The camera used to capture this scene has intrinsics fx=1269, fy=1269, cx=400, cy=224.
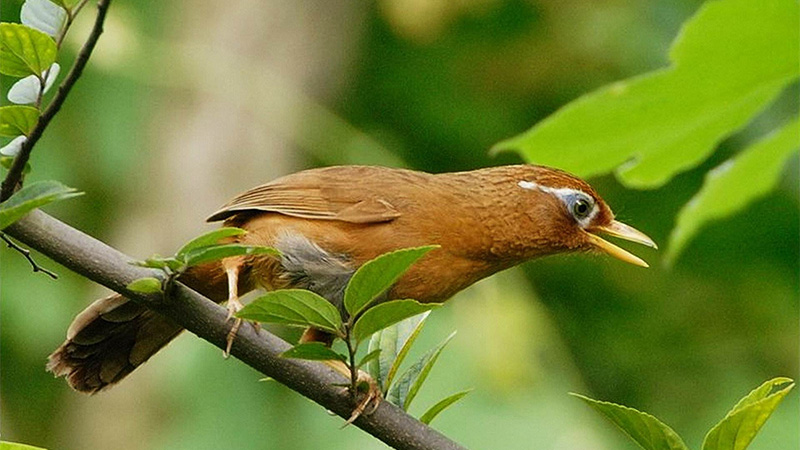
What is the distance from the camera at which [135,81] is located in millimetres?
6289

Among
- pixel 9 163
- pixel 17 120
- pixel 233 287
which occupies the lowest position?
pixel 233 287

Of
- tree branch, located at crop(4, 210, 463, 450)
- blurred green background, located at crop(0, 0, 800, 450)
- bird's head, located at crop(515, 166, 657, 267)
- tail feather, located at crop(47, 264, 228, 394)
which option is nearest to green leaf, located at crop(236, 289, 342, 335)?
tree branch, located at crop(4, 210, 463, 450)

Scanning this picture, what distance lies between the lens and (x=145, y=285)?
6.24 ft

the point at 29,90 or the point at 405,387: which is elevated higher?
the point at 29,90

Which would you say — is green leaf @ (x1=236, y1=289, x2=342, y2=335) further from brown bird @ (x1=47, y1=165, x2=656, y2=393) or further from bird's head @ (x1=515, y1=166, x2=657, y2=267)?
bird's head @ (x1=515, y1=166, x2=657, y2=267)

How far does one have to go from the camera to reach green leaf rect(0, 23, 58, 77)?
6.09 feet

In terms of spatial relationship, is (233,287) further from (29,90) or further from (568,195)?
(568,195)

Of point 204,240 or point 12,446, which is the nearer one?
point 12,446

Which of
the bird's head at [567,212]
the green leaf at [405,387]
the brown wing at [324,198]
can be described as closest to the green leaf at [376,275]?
the green leaf at [405,387]

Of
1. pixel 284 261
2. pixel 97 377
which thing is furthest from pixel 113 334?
pixel 284 261

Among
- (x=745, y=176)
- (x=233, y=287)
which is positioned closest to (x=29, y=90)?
(x=233, y=287)

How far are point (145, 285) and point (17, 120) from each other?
31 centimetres

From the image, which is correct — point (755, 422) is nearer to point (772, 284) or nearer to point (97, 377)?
point (97, 377)

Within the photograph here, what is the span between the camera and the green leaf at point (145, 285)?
1892 mm
